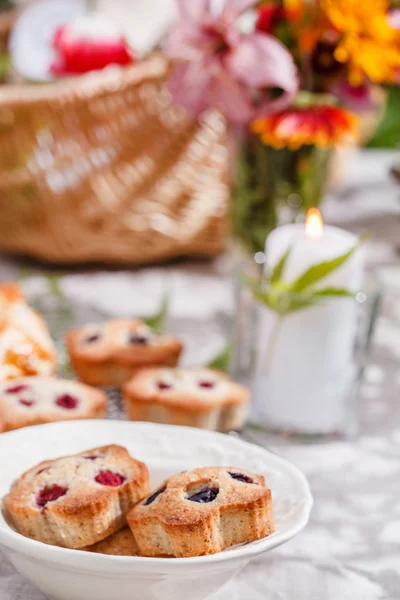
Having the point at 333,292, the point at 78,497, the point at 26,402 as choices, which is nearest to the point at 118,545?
the point at 78,497

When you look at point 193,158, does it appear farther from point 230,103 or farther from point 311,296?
point 311,296

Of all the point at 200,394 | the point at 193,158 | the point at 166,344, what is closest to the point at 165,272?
the point at 193,158

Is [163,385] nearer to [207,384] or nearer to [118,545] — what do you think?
[207,384]

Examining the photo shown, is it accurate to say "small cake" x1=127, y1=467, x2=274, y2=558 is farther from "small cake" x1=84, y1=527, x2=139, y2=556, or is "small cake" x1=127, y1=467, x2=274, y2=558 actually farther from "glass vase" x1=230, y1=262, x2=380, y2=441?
"glass vase" x1=230, y1=262, x2=380, y2=441

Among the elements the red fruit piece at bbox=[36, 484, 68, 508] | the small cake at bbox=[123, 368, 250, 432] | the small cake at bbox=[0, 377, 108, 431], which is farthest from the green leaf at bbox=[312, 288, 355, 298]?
the red fruit piece at bbox=[36, 484, 68, 508]

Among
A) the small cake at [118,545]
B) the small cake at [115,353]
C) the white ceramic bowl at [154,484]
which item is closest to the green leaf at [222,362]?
the small cake at [115,353]
